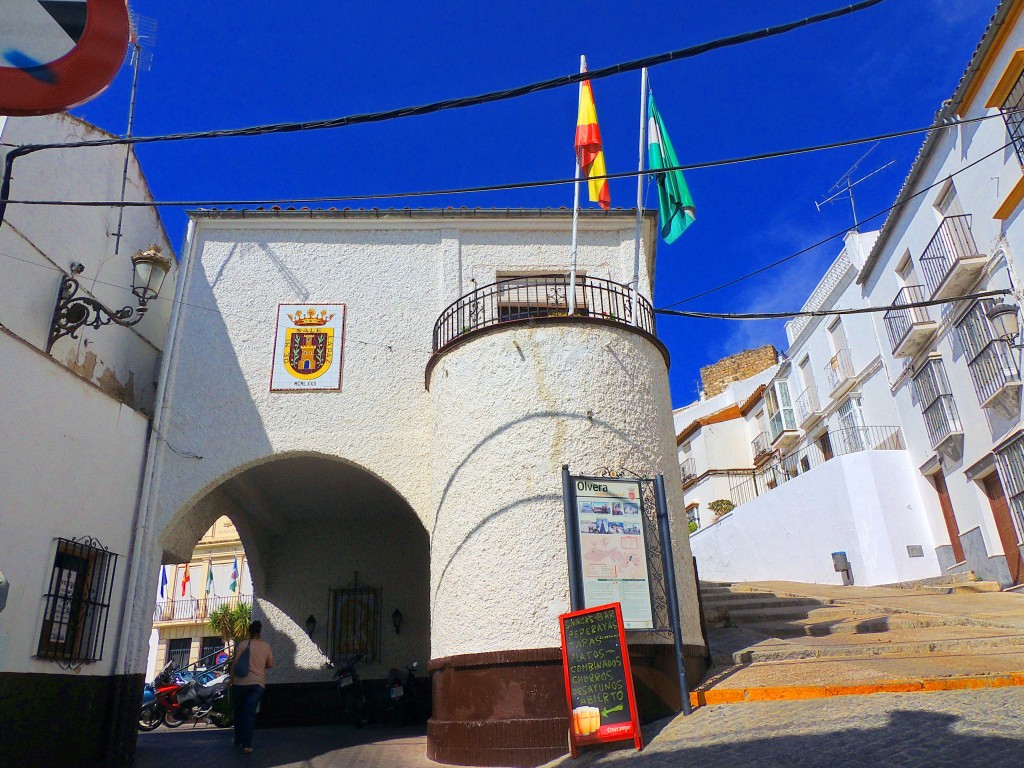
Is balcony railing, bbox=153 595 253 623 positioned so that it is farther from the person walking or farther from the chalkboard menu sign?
the chalkboard menu sign

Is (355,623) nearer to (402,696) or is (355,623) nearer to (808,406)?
(402,696)

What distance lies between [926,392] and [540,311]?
10045 millimetres

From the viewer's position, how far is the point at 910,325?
16.5m

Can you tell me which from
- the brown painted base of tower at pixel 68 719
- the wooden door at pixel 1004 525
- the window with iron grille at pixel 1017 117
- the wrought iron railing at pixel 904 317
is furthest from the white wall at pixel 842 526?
the brown painted base of tower at pixel 68 719

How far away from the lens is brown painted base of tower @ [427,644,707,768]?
7.38m

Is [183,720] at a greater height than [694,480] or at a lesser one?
lesser

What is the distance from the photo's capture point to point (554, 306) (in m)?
11.4

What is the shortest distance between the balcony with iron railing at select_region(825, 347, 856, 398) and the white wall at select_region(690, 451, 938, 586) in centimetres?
375

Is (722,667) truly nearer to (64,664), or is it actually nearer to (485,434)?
(485,434)

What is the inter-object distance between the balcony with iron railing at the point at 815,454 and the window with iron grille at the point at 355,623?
38.8 ft

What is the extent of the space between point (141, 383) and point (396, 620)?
5625mm

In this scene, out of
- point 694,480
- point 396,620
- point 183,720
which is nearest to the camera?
point 396,620

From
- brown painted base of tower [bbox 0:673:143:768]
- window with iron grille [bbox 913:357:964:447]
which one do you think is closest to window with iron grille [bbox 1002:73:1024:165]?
window with iron grille [bbox 913:357:964:447]

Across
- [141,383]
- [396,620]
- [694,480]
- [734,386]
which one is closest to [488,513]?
[396,620]
